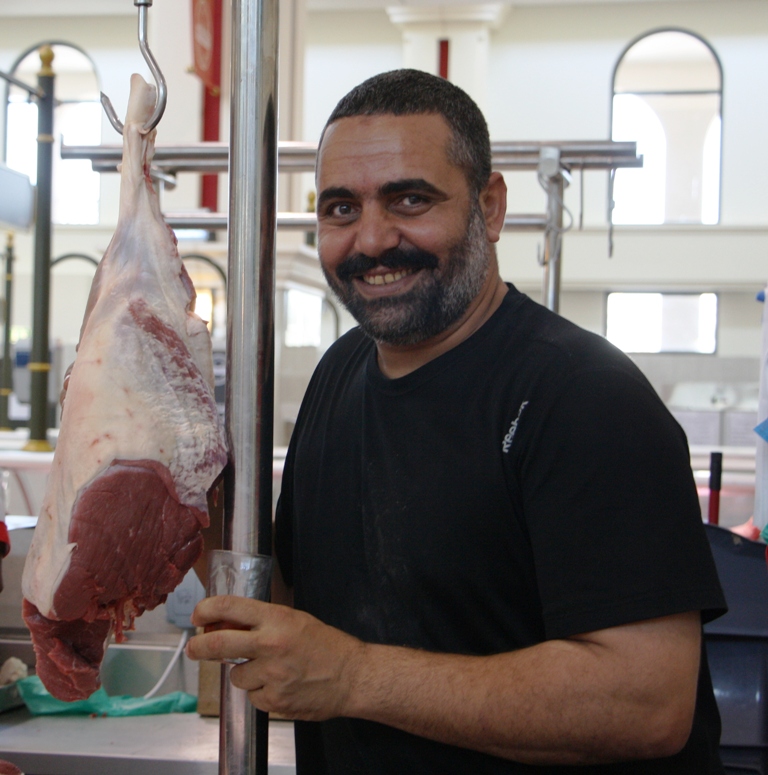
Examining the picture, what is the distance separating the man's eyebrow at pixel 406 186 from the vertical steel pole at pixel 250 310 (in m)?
0.27

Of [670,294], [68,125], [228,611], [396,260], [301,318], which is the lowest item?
[228,611]

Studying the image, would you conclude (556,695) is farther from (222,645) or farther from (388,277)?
(388,277)

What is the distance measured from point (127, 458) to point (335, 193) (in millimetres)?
420

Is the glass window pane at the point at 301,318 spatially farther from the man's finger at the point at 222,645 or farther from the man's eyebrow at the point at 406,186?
the man's finger at the point at 222,645

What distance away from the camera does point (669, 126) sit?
34.0 feet

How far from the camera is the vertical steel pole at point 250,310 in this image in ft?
2.75

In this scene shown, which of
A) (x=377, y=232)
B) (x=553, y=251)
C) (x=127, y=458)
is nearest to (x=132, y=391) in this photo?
(x=127, y=458)

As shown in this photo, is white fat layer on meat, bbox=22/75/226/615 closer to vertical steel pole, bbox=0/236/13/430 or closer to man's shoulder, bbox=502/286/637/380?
man's shoulder, bbox=502/286/637/380

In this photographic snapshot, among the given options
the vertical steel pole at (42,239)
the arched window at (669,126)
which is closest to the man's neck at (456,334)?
the vertical steel pole at (42,239)

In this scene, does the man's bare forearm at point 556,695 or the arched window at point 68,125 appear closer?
the man's bare forearm at point 556,695

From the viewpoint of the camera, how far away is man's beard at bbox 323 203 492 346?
114cm

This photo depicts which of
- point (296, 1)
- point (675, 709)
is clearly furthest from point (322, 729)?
point (296, 1)

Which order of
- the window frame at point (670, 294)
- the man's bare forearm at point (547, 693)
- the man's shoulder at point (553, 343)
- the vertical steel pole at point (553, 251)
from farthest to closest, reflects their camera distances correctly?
the window frame at point (670, 294) → the vertical steel pole at point (553, 251) → the man's shoulder at point (553, 343) → the man's bare forearm at point (547, 693)

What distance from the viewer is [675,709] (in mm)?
938
